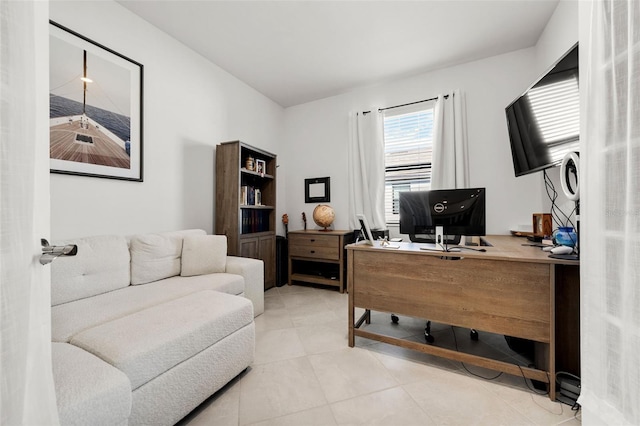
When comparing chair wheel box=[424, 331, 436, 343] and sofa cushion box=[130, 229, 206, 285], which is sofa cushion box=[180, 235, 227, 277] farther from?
chair wheel box=[424, 331, 436, 343]

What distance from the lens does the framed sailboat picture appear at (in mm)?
1757

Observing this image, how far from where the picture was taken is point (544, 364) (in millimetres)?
1434

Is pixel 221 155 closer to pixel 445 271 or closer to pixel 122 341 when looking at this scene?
pixel 122 341

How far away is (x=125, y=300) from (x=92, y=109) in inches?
60.2

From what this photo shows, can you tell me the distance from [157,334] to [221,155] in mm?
2196

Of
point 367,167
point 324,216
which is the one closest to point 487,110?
point 367,167

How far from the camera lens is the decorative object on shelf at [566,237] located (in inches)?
57.6

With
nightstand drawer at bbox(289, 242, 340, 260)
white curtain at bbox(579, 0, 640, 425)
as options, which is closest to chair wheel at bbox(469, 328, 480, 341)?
white curtain at bbox(579, 0, 640, 425)

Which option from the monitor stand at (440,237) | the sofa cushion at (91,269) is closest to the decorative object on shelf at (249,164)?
the sofa cushion at (91,269)

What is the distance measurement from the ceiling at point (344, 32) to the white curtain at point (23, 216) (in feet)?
7.01

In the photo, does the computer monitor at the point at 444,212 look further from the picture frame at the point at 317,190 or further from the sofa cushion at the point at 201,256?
the picture frame at the point at 317,190

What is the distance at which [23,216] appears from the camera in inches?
20.8

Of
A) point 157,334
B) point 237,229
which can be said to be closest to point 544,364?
point 157,334

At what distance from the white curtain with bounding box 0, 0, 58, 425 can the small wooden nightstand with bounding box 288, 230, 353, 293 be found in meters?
2.75
